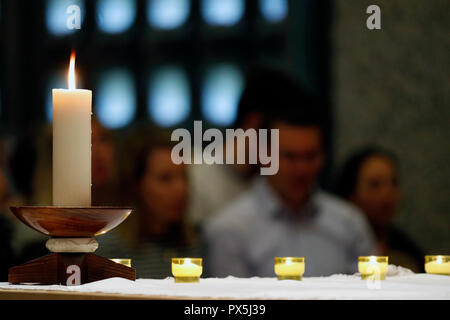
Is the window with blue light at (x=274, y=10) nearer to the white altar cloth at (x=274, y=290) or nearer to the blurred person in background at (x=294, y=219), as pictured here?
the blurred person in background at (x=294, y=219)

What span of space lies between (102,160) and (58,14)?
0.41m

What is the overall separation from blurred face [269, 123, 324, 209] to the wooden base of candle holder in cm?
119

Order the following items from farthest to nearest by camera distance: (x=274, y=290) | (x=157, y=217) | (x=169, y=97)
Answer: (x=169, y=97) → (x=157, y=217) → (x=274, y=290)

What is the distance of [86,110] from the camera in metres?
0.50

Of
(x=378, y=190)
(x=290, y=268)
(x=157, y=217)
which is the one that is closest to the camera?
(x=290, y=268)

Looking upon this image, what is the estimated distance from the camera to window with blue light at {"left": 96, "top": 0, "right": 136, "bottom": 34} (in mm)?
1884

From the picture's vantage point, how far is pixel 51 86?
1.91m

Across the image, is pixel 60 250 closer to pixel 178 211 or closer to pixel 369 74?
pixel 178 211

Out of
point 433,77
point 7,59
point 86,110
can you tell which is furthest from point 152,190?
point 86,110

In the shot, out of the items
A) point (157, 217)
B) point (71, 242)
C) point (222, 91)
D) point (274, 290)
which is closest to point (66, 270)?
point (71, 242)

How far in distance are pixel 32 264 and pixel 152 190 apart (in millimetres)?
1157

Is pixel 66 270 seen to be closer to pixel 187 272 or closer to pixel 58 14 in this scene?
pixel 187 272

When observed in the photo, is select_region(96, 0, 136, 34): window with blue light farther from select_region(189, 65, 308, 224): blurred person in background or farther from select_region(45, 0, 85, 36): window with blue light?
select_region(189, 65, 308, 224): blurred person in background

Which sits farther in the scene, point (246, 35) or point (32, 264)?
point (246, 35)
